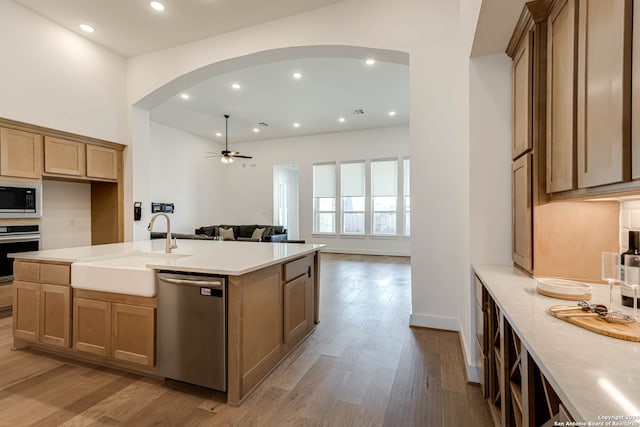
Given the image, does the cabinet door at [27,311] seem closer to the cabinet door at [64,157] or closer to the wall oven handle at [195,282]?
the wall oven handle at [195,282]

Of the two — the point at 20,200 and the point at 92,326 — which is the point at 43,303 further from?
the point at 20,200

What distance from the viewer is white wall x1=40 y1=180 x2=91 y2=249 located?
4309 mm

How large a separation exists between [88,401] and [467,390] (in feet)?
8.46

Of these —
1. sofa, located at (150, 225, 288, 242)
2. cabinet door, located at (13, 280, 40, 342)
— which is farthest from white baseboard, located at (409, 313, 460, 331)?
sofa, located at (150, 225, 288, 242)

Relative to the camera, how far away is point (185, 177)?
8352mm

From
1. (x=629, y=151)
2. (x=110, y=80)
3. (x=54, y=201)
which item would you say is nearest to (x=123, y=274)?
(x=629, y=151)

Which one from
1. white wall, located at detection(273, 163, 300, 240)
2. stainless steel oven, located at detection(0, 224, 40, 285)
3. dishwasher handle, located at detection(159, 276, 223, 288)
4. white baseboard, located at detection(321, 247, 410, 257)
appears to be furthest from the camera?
white wall, located at detection(273, 163, 300, 240)

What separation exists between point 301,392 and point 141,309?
4.22 ft

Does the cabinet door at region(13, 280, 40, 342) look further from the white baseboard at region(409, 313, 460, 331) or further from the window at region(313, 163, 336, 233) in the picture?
the window at region(313, 163, 336, 233)

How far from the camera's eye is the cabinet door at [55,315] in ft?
7.73

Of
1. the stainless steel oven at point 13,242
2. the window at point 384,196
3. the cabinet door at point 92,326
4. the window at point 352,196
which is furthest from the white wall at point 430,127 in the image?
the window at point 352,196

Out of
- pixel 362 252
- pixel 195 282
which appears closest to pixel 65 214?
pixel 195 282

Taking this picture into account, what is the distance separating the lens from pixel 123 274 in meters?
2.13

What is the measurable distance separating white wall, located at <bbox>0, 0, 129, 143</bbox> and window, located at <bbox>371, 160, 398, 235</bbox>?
6099mm
